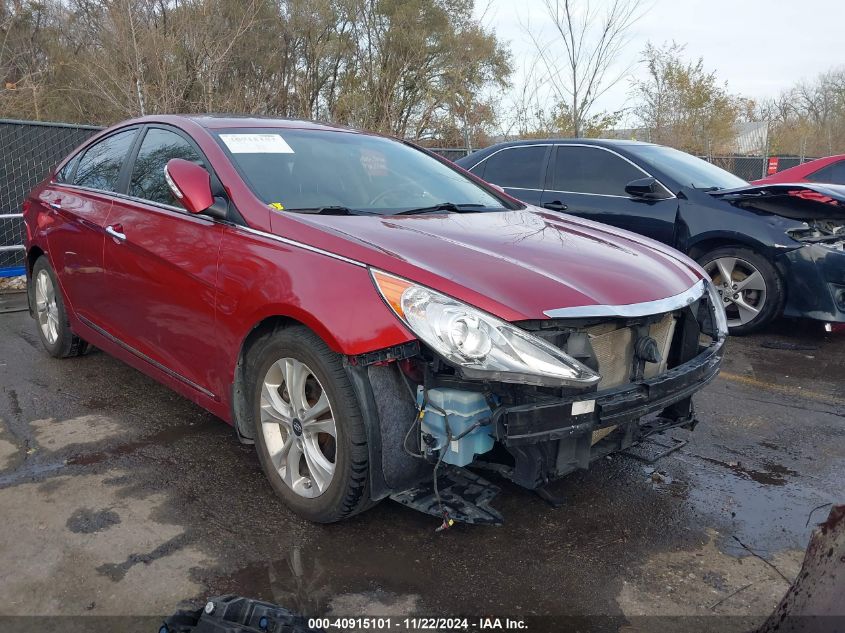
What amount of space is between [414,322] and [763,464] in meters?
2.16

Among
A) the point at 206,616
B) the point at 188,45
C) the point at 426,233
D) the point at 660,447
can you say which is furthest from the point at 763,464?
the point at 188,45

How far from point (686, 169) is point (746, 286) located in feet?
4.26

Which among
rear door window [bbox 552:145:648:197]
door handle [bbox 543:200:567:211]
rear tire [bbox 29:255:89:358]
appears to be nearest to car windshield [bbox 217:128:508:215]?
rear tire [bbox 29:255:89:358]

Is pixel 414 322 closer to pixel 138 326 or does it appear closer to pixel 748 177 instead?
pixel 138 326

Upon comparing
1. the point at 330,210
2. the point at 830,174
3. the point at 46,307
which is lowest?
the point at 46,307

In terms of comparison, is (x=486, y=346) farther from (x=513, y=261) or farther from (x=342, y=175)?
(x=342, y=175)

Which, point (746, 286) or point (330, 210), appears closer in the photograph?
point (330, 210)

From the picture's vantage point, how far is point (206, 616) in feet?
6.05

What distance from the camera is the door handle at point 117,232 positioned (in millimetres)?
3732

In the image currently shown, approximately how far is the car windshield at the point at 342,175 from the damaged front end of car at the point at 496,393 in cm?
88

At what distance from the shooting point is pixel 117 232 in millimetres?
3783

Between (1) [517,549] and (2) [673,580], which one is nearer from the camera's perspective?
(2) [673,580]

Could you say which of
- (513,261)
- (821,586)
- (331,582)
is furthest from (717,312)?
(331,582)

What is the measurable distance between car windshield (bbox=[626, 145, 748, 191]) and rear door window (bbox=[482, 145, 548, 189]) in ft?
2.87
